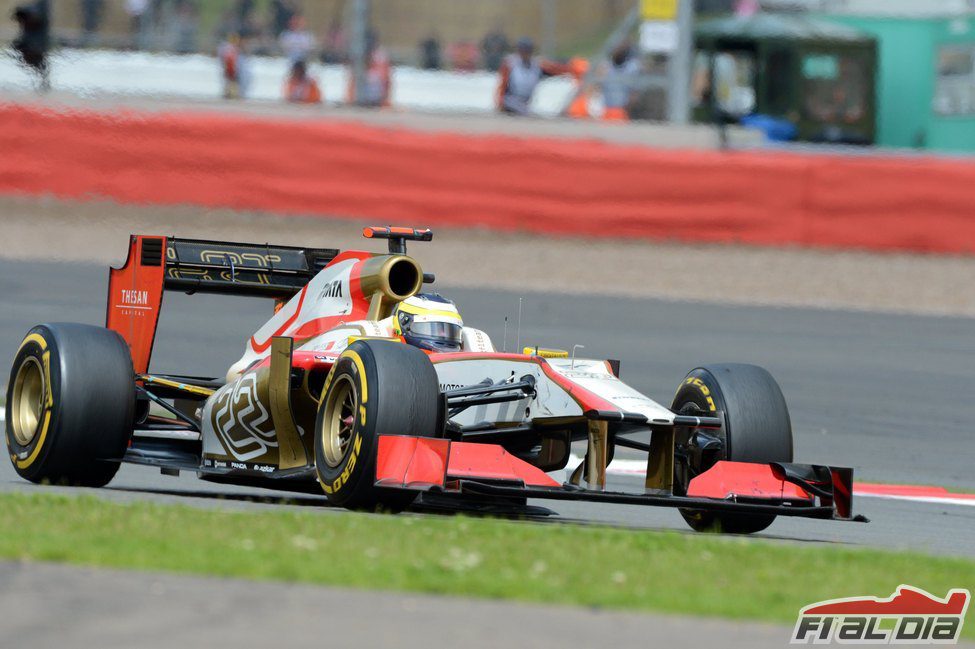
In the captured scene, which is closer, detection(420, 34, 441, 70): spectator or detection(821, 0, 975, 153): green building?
detection(420, 34, 441, 70): spectator

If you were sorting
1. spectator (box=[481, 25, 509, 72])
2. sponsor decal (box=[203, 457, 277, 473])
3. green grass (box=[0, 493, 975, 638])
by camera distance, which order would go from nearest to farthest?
green grass (box=[0, 493, 975, 638]) < sponsor decal (box=[203, 457, 277, 473]) < spectator (box=[481, 25, 509, 72])

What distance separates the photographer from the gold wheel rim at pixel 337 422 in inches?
296

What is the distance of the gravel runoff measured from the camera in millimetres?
17469

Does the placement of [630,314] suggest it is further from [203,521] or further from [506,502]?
[203,521]

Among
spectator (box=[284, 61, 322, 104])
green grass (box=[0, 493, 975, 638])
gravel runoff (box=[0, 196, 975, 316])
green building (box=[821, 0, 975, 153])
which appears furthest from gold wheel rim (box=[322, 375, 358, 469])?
green building (box=[821, 0, 975, 153])

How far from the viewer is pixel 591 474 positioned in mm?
7379

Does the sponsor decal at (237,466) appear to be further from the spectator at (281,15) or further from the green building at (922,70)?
the green building at (922,70)

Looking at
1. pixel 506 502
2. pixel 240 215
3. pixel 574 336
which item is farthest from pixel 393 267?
pixel 240 215

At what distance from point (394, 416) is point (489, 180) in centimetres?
1246

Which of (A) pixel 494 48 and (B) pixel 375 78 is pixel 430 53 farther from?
(B) pixel 375 78

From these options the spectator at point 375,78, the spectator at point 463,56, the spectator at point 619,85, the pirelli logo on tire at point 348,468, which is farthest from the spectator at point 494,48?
the pirelli logo on tire at point 348,468

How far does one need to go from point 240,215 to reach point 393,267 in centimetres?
1117

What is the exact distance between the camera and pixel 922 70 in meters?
25.9

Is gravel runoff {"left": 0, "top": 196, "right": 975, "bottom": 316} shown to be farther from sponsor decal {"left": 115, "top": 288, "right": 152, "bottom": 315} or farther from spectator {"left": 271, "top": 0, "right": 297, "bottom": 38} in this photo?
sponsor decal {"left": 115, "top": 288, "right": 152, "bottom": 315}
